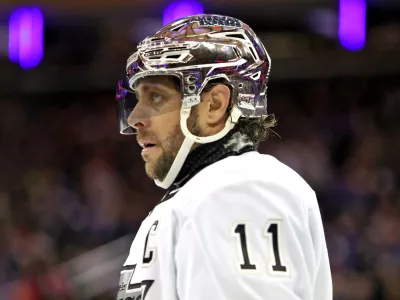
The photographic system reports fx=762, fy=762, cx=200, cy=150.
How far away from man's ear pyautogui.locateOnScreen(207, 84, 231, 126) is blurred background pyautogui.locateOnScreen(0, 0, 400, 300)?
3.17m

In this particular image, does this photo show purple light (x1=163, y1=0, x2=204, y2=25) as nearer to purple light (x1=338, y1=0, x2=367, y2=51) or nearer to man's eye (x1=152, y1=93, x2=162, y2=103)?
purple light (x1=338, y1=0, x2=367, y2=51)

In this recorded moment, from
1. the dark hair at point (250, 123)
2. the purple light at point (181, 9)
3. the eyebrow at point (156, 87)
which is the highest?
the purple light at point (181, 9)

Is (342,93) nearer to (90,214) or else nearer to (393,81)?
(393,81)

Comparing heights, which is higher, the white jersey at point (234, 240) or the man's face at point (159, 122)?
the man's face at point (159, 122)

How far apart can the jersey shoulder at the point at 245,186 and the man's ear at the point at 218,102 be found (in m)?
0.10

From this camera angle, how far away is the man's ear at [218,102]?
1.56 metres

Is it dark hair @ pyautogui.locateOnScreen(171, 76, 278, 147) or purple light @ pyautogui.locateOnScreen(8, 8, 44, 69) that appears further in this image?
purple light @ pyautogui.locateOnScreen(8, 8, 44, 69)

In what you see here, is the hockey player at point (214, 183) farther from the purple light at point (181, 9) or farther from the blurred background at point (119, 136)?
the purple light at point (181, 9)

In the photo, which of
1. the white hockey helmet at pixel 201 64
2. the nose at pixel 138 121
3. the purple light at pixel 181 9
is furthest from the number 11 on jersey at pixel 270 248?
the purple light at pixel 181 9

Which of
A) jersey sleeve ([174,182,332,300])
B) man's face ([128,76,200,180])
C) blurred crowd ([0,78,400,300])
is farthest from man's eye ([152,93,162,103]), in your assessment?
blurred crowd ([0,78,400,300])

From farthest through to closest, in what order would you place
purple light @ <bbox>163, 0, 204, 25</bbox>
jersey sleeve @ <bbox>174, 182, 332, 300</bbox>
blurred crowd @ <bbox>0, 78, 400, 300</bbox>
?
purple light @ <bbox>163, 0, 204, 25</bbox> → blurred crowd @ <bbox>0, 78, 400, 300</bbox> → jersey sleeve @ <bbox>174, 182, 332, 300</bbox>

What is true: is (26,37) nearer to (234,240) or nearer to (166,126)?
(166,126)

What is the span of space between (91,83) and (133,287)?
5226 millimetres

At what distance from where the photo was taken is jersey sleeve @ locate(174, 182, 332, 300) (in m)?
Answer: 1.32
